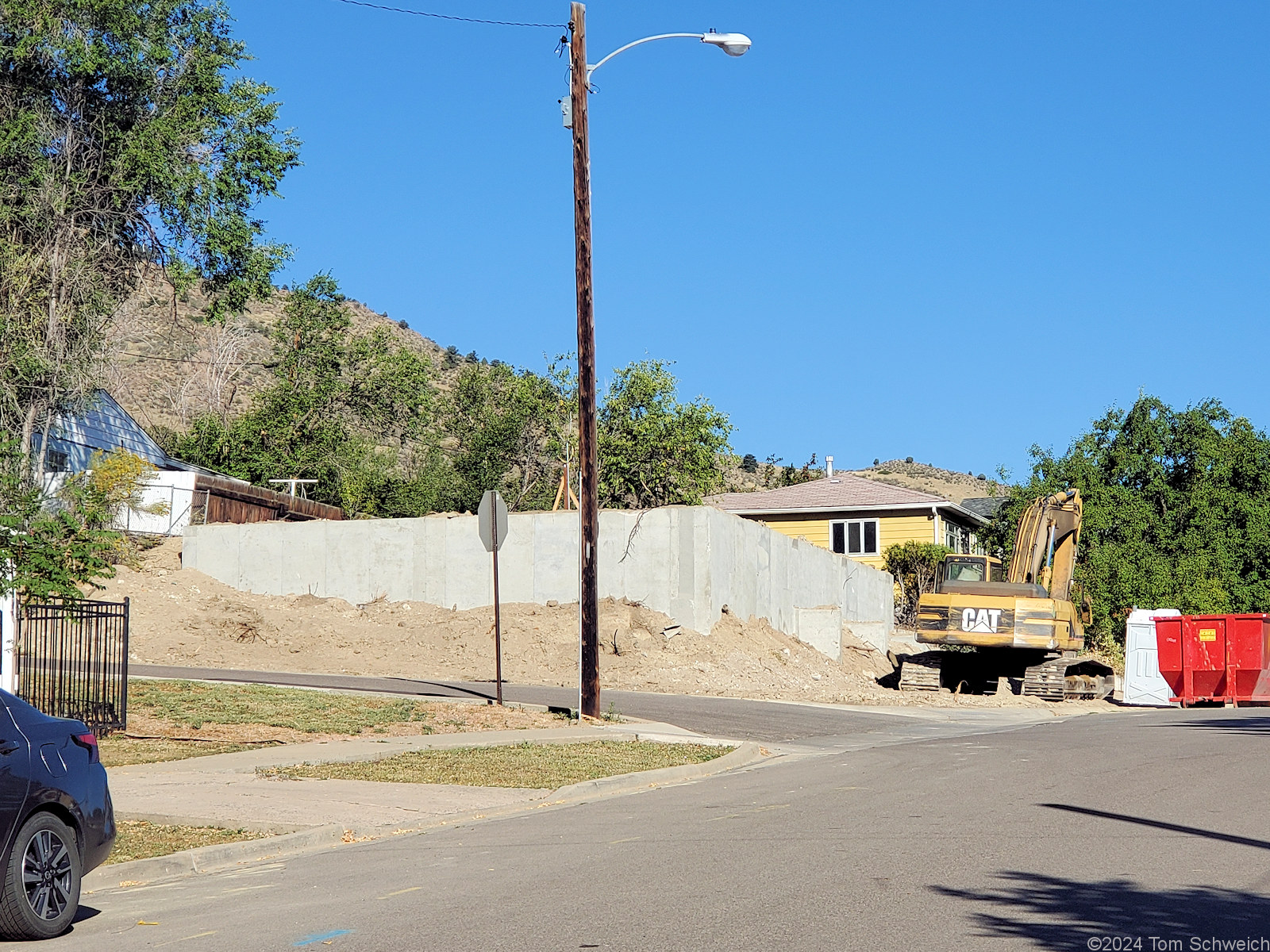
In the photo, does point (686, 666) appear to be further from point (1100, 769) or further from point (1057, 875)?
point (1057, 875)

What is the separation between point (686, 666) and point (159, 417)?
55.3 metres

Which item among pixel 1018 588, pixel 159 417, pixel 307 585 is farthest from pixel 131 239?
pixel 159 417

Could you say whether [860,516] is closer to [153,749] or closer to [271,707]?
[271,707]

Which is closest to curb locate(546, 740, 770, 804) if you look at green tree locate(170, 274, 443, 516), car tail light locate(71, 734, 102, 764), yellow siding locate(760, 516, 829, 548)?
car tail light locate(71, 734, 102, 764)

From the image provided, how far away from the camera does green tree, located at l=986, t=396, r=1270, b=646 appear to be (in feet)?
159

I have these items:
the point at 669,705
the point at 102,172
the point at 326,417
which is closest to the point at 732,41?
the point at 669,705

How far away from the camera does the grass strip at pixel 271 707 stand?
1784cm

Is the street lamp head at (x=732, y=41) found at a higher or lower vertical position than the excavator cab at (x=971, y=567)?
higher

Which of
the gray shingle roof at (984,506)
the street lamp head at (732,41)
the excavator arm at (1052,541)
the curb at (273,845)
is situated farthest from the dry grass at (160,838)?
Result: the gray shingle roof at (984,506)

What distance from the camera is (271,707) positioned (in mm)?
19344

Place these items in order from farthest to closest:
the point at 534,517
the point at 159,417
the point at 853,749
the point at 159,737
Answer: the point at 159,417 → the point at 534,517 → the point at 853,749 → the point at 159,737

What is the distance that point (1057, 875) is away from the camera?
26.7 feet

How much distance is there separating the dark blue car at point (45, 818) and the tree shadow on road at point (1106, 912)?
4.84 metres

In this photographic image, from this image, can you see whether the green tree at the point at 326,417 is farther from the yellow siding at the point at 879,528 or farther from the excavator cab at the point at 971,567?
the excavator cab at the point at 971,567
